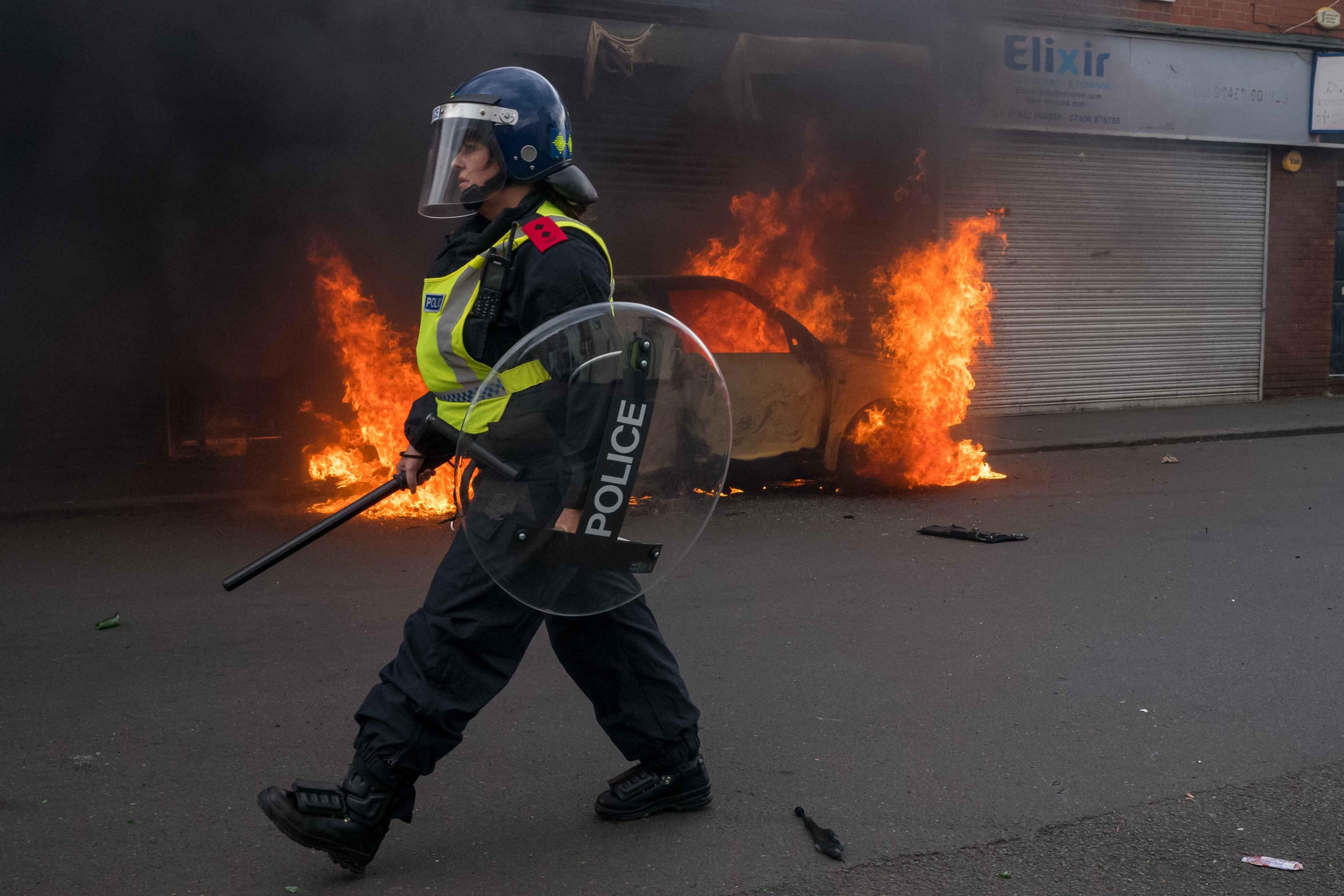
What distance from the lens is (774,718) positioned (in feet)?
12.6

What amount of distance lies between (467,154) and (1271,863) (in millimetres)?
2481

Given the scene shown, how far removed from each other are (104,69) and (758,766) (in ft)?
23.6

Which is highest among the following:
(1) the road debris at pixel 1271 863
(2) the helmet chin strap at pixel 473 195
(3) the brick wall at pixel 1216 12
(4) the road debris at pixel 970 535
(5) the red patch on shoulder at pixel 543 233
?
(3) the brick wall at pixel 1216 12

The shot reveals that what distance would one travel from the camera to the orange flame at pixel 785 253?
11195 millimetres

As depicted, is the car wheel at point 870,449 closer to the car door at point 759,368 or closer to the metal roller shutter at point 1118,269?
the car door at point 759,368

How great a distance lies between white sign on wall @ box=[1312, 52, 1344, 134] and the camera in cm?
1367

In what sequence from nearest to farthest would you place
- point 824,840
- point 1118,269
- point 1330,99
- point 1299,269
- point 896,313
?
point 824,840
point 896,313
point 1118,269
point 1330,99
point 1299,269

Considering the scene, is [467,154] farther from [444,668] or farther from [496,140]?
[444,668]

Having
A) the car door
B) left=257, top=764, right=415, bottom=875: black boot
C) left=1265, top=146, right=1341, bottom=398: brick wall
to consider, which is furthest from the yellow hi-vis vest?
left=1265, top=146, right=1341, bottom=398: brick wall

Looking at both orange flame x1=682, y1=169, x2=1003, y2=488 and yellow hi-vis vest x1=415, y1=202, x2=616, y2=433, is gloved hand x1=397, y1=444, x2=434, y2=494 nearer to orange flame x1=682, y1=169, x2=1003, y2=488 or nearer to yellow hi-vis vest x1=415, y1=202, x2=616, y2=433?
yellow hi-vis vest x1=415, y1=202, x2=616, y2=433

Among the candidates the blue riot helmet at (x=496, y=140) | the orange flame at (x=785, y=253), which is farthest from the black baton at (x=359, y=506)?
the orange flame at (x=785, y=253)

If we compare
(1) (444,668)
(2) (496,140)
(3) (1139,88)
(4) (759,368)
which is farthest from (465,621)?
(3) (1139,88)

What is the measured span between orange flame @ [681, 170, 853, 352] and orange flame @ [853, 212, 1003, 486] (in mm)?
1146

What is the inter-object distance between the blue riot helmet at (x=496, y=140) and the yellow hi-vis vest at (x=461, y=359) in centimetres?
11
